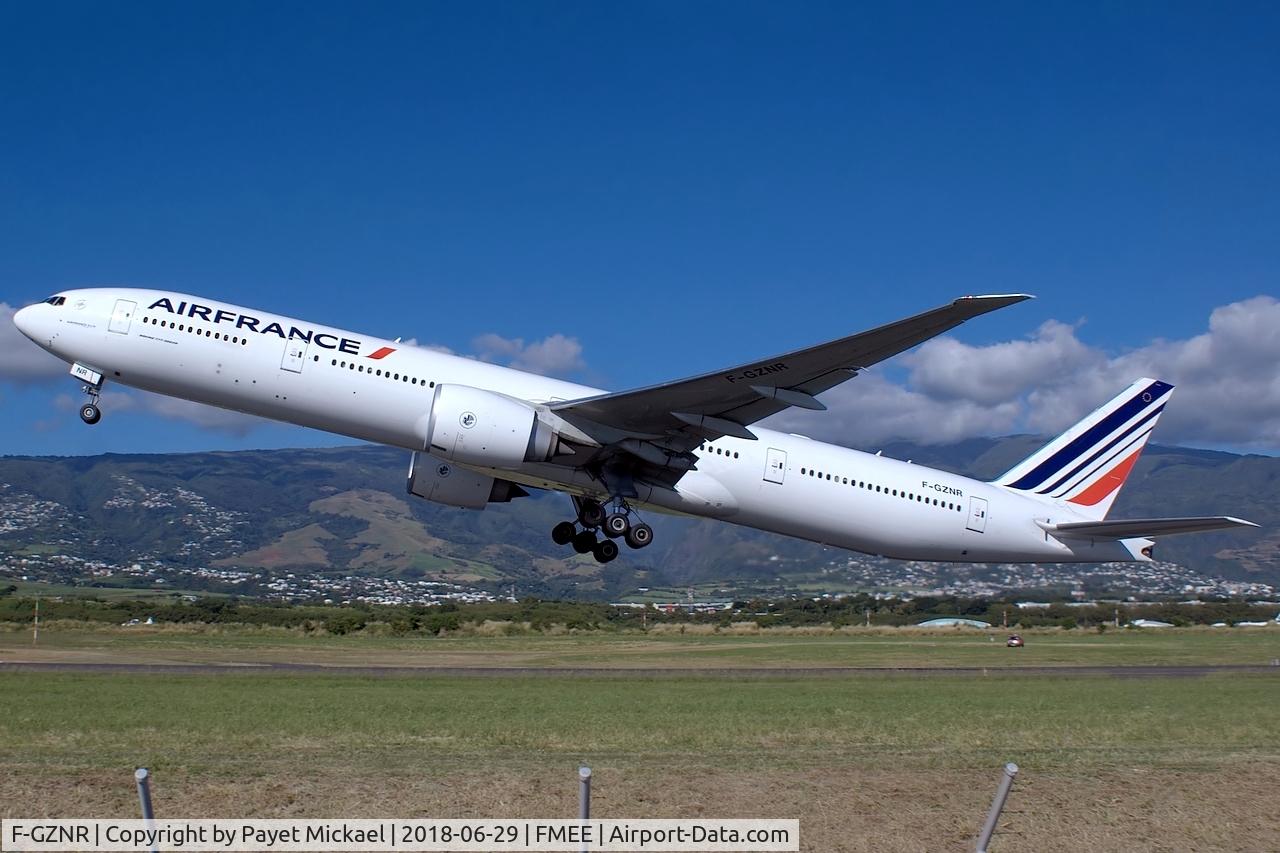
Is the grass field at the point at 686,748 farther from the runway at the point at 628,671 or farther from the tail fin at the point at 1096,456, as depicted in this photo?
the tail fin at the point at 1096,456

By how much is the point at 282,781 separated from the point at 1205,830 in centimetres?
1160

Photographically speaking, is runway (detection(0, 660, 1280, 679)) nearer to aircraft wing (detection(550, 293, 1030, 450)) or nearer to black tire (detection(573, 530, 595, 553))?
black tire (detection(573, 530, 595, 553))

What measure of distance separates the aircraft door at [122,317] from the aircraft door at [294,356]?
3.85 m

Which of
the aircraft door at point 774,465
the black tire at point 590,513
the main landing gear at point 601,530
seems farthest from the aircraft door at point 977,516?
the black tire at point 590,513

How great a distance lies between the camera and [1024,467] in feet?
116

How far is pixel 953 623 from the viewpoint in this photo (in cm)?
6988

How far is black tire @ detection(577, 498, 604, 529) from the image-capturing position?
3030cm

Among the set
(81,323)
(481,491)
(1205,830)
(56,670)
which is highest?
(81,323)

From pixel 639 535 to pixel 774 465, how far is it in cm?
383

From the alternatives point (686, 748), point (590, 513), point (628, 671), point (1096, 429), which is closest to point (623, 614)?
point (628, 671)

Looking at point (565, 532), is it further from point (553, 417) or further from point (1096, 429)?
point (1096, 429)

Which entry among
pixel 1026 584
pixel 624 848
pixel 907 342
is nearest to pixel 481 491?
pixel 907 342

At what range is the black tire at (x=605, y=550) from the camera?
3052cm

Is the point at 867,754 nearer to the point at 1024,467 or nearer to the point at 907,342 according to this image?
the point at 907,342
